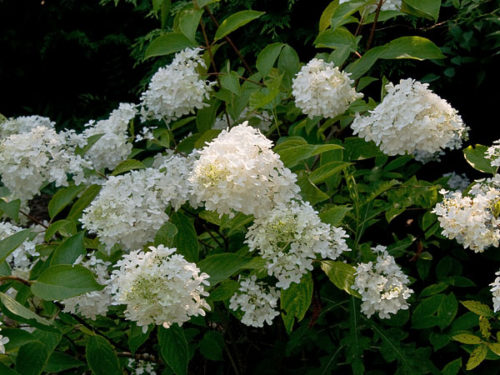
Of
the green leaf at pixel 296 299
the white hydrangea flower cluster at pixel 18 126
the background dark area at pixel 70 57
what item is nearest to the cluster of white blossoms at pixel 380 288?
the green leaf at pixel 296 299

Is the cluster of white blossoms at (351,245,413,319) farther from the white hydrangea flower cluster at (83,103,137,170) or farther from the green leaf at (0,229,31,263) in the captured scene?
the white hydrangea flower cluster at (83,103,137,170)

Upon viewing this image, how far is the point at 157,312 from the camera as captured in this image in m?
1.32

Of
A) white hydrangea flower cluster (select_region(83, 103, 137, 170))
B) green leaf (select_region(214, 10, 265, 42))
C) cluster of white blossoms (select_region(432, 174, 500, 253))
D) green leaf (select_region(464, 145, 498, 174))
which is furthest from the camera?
white hydrangea flower cluster (select_region(83, 103, 137, 170))

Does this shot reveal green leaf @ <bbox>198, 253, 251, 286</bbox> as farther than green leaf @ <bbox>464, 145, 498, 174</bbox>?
No

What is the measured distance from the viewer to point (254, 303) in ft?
5.41

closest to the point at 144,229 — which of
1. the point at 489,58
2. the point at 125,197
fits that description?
the point at 125,197

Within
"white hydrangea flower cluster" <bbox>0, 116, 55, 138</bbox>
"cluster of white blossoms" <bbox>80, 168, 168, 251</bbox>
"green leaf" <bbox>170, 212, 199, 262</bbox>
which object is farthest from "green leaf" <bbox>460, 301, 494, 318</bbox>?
"white hydrangea flower cluster" <bbox>0, 116, 55, 138</bbox>

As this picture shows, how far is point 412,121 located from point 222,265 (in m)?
0.71

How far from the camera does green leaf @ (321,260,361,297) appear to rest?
1602 millimetres

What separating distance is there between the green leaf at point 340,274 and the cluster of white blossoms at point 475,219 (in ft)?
0.96

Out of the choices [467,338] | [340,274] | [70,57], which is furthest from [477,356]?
[70,57]

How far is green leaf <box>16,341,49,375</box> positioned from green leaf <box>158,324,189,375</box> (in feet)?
0.96

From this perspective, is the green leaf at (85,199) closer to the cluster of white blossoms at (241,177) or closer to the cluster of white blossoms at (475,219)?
the cluster of white blossoms at (241,177)

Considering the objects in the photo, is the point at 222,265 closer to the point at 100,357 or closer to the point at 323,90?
the point at 100,357
